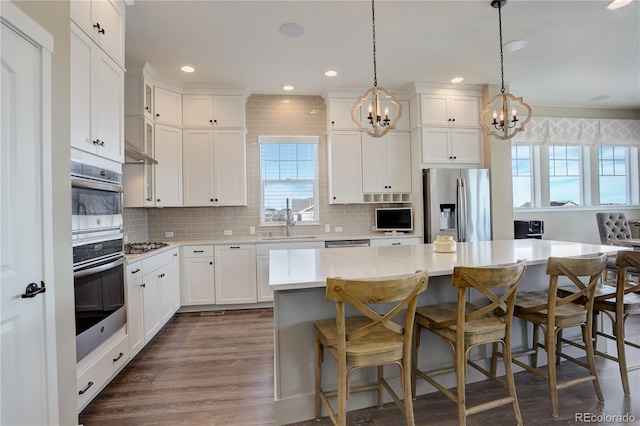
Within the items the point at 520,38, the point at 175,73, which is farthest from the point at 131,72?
the point at 520,38

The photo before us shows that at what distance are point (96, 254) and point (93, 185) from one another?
45cm

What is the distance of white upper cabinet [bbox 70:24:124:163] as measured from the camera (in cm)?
184

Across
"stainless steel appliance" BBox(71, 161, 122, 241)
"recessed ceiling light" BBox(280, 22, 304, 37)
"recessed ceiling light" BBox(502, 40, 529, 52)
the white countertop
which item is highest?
"recessed ceiling light" BBox(280, 22, 304, 37)

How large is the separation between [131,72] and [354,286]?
369 cm

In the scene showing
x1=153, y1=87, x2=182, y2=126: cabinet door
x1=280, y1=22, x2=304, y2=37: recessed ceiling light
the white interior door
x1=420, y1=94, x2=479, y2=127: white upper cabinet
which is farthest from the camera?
x1=420, y1=94, x2=479, y2=127: white upper cabinet

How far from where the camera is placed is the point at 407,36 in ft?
10.2

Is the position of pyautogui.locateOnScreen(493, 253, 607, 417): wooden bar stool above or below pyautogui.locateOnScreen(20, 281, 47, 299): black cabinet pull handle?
below

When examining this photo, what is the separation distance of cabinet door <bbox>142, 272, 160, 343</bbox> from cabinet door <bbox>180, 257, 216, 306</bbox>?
768mm

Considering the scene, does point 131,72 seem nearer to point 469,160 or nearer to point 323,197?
point 323,197

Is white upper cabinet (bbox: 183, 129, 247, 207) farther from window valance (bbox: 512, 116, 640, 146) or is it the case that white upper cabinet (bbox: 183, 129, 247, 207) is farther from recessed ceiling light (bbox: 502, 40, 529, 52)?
window valance (bbox: 512, 116, 640, 146)

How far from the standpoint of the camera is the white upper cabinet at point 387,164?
4.45 m

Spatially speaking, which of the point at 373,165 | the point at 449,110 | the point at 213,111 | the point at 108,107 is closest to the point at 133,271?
the point at 108,107

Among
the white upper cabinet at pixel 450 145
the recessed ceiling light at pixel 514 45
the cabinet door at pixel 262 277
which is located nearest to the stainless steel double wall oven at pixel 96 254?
the cabinet door at pixel 262 277

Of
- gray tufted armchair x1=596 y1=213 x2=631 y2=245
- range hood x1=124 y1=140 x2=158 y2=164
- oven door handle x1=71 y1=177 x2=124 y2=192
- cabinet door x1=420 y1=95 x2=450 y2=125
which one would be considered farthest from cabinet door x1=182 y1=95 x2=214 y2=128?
gray tufted armchair x1=596 y1=213 x2=631 y2=245
